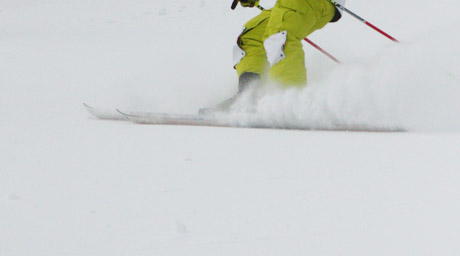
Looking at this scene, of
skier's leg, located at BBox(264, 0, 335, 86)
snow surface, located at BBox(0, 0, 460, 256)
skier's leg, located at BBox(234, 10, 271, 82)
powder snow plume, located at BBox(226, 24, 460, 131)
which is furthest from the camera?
skier's leg, located at BBox(234, 10, 271, 82)

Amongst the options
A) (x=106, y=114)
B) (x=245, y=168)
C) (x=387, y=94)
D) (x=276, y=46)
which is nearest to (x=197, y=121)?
(x=276, y=46)

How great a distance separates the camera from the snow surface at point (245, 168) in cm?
194

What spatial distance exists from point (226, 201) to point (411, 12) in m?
9.37

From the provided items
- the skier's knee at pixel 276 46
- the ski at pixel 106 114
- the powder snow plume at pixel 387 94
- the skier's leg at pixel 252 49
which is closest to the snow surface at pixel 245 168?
the powder snow plume at pixel 387 94

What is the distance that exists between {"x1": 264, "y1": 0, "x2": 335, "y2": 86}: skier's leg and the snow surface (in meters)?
0.14

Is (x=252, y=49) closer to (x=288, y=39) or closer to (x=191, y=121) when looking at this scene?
(x=288, y=39)

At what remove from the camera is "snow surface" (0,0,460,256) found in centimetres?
194

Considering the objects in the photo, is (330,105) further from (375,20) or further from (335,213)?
(375,20)

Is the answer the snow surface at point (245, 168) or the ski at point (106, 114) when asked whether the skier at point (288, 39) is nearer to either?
the snow surface at point (245, 168)

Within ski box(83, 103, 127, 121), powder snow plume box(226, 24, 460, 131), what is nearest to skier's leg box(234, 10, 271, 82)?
powder snow plume box(226, 24, 460, 131)

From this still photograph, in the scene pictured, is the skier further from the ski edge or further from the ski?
Answer: the ski

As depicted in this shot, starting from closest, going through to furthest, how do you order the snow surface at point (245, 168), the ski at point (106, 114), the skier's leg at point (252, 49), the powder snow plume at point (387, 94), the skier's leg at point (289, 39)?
the snow surface at point (245, 168) < the powder snow plume at point (387, 94) < the skier's leg at point (289, 39) < the ski at point (106, 114) < the skier's leg at point (252, 49)

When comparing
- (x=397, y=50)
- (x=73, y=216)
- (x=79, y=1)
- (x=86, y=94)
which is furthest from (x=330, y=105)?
(x=79, y=1)

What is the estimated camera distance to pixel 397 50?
4.09 m
